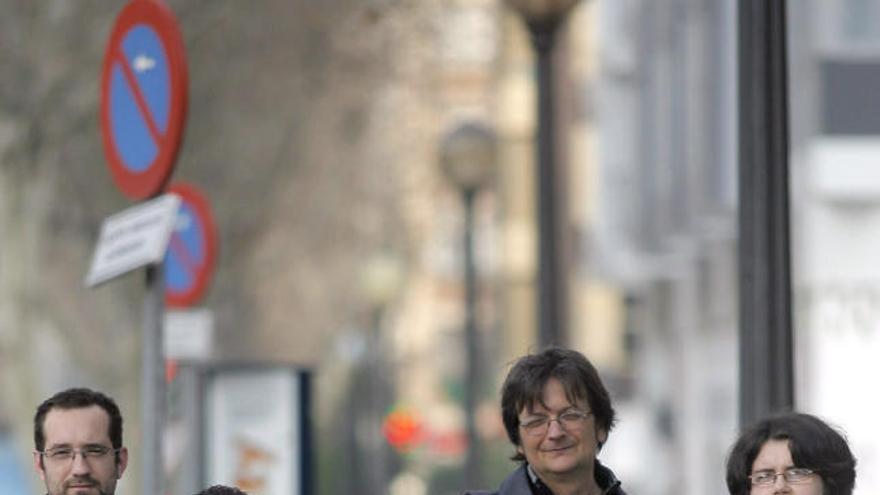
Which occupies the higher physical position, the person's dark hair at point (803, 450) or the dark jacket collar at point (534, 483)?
the person's dark hair at point (803, 450)

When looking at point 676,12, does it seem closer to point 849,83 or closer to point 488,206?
point 849,83

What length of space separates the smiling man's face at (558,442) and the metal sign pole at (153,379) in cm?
323

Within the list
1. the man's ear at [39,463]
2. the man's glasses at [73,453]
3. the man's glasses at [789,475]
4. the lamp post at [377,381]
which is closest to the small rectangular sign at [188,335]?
the man's ear at [39,463]

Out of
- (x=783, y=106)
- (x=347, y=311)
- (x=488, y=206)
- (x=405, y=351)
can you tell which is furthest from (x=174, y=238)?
(x=405, y=351)

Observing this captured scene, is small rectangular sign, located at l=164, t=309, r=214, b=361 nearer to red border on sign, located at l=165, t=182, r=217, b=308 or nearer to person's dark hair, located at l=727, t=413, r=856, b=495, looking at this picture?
red border on sign, located at l=165, t=182, r=217, b=308

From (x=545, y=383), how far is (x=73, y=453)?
106 centimetres

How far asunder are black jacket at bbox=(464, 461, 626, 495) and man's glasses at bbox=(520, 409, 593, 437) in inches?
4.2

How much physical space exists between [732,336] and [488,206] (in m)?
57.4

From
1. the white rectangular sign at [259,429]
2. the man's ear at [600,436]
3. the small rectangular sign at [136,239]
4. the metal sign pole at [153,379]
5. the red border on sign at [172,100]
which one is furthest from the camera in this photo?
the white rectangular sign at [259,429]

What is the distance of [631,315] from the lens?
220ft

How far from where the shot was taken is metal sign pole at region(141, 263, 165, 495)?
393 inches

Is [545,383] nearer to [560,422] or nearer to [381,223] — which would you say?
[560,422]

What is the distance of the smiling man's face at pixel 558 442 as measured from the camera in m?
6.80

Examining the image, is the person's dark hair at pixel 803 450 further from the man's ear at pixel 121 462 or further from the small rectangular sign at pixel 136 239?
the small rectangular sign at pixel 136 239
